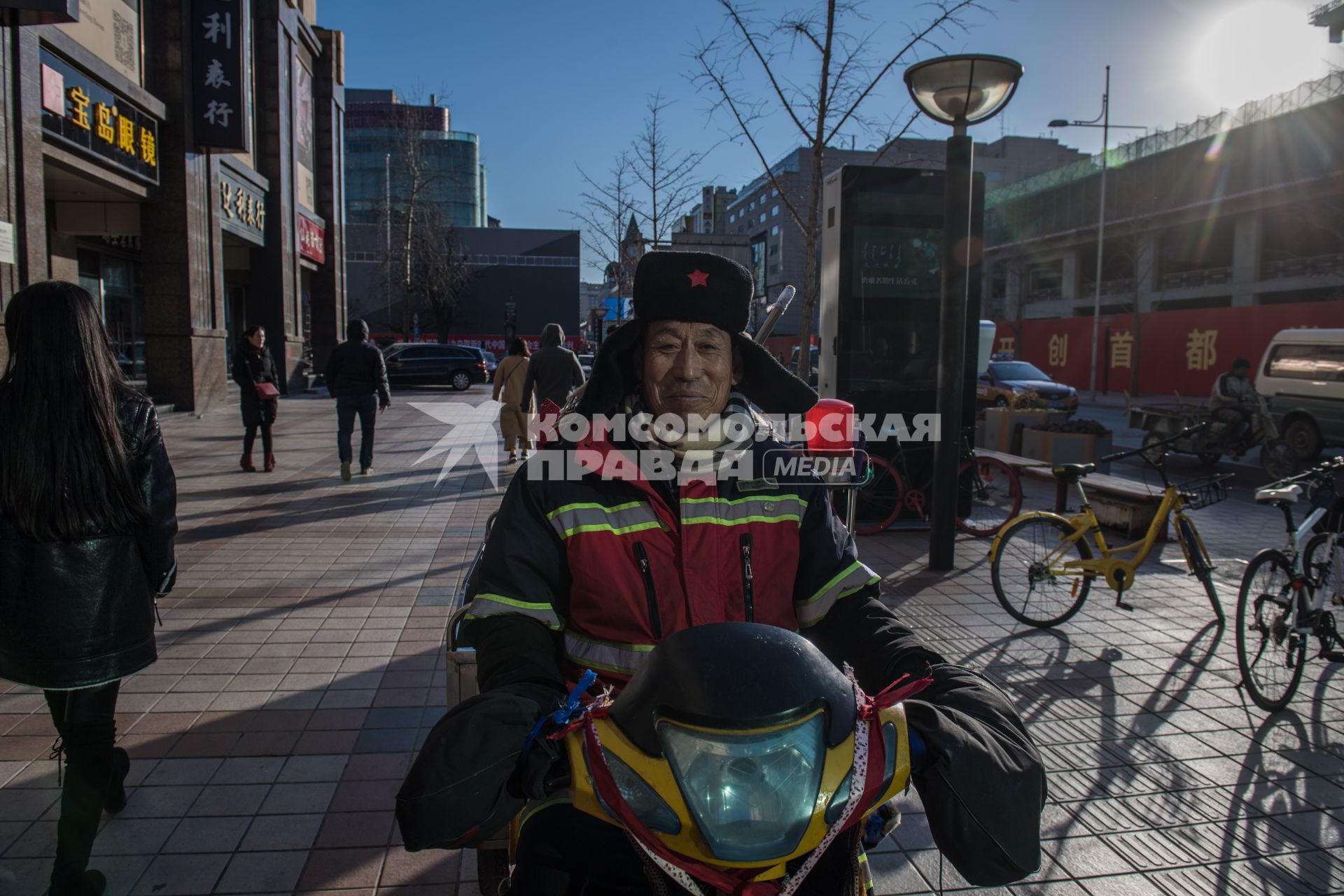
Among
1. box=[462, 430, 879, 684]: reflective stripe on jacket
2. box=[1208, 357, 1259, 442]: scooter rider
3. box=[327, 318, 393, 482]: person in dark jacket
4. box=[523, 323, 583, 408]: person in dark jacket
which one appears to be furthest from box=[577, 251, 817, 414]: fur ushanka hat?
box=[1208, 357, 1259, 442]: scooter rider

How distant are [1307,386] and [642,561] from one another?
15.6 meters

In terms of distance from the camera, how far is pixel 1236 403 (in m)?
13.9

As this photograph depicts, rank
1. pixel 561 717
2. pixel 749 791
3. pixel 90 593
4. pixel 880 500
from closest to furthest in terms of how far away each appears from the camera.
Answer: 1. pixel 749 791
2. pixel 561 717
3. pixel 90 593
4. pixel 880 500

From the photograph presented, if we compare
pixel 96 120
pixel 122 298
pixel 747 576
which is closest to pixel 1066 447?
→ pixel 747 576

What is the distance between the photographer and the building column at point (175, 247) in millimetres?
15805

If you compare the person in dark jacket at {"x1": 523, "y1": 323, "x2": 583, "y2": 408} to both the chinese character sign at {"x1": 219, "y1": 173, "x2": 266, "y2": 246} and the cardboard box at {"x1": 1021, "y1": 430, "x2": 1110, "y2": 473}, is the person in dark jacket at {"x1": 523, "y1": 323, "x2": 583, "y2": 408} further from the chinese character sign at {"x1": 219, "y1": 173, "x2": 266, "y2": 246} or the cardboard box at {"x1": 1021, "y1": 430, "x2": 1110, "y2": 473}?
the chinese character sign at {"x1": 219, "y1": 173, "x2": 266, "y2": 246}

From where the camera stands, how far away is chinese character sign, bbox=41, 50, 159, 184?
1180 cm

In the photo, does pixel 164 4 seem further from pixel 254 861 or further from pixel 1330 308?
pixel 1330 308

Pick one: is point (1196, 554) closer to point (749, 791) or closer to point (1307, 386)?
point (749, 791)

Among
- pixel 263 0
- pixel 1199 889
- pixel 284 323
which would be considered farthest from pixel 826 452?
pixel 263 0

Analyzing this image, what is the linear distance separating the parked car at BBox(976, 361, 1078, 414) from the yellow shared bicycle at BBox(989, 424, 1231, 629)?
14.1 meters

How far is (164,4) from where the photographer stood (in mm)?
15805

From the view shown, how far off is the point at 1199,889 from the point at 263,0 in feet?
83.4

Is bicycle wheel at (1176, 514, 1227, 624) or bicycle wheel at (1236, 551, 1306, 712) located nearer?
bicycle wheel at (1236, 551, 1306, 712)
